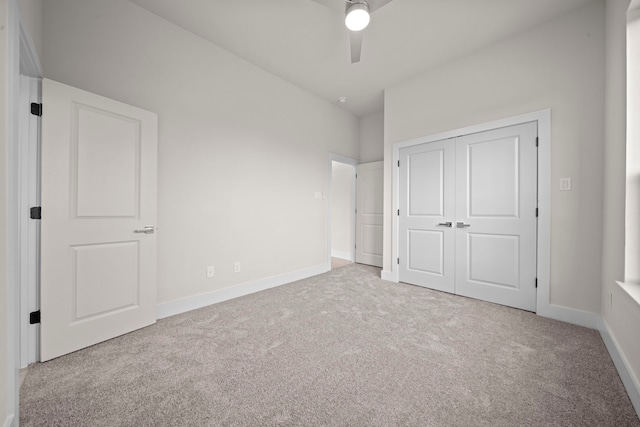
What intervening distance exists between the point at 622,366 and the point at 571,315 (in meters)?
0.92

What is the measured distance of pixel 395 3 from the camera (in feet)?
7.42

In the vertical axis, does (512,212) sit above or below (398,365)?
above

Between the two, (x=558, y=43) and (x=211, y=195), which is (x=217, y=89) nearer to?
(x=211, y=195)

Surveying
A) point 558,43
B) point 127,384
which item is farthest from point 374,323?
point 558,43

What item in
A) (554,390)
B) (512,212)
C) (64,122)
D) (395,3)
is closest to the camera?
(554,390)

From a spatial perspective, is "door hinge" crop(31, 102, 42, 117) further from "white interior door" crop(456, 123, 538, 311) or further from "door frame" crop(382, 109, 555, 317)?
"door frame" crop(382, 109, 555, 317)

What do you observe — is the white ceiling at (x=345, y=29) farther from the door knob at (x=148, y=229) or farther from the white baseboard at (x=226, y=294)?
the white baseboard at (x=226, y=294)

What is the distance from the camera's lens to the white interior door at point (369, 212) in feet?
15.6

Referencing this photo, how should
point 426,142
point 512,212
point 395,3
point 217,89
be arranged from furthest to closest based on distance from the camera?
point 426,142 < point 217,89 < point 512,212 < point 395,3

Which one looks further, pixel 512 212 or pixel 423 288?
pixel 423 288

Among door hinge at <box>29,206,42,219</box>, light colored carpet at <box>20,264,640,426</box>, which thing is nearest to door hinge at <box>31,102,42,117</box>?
door hinge at <box>29,206,42,219</box>

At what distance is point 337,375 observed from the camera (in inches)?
62.4

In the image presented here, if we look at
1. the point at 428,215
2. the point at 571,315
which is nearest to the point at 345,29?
the point at 428,215

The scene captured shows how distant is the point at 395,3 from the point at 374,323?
2961mm
